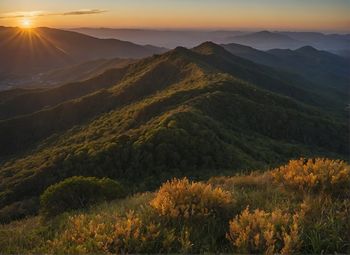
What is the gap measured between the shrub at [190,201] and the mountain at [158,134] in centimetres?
2019

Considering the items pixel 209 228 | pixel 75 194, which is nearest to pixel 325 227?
pixel 209 228

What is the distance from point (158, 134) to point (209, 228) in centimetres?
3011

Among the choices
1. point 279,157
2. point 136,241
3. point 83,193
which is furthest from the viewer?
point 279,157

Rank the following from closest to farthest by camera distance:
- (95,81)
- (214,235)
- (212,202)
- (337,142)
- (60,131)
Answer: (214,235)
(212,202)
(337,142)
(60,131)
(95,81)

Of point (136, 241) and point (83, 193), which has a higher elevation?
point (136, 241)

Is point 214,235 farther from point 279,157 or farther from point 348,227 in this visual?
point 279,157

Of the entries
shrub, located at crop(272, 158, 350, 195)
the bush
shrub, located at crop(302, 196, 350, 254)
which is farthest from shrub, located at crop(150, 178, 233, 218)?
the bush

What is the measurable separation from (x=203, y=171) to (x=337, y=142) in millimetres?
37427

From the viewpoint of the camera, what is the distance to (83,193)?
12898 mm

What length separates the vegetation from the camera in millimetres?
5543

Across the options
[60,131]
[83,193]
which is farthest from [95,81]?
[83,193]

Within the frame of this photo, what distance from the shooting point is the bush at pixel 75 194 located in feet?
38.9

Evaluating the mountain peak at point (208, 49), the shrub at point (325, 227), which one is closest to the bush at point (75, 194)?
the shrub at point (325, 227)

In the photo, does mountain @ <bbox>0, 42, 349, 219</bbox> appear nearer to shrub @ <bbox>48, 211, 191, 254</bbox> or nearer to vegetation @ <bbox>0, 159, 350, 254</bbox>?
vegetation @ <bbox>0, 159, 350, 254</bbox>
